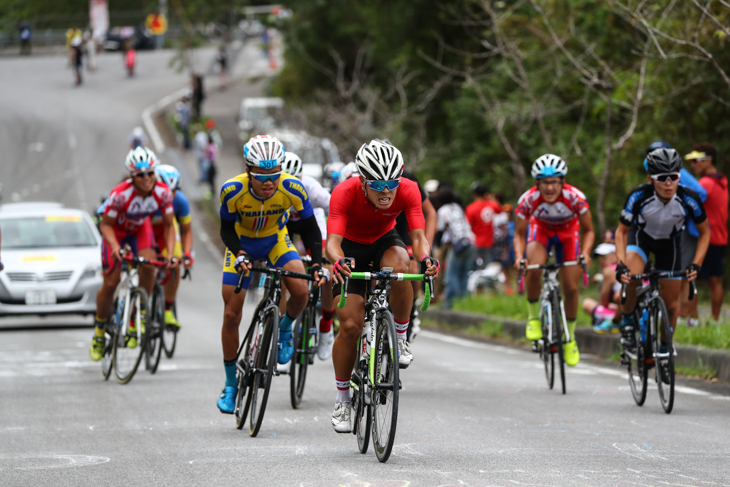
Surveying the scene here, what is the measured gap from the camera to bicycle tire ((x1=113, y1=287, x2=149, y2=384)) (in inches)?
452

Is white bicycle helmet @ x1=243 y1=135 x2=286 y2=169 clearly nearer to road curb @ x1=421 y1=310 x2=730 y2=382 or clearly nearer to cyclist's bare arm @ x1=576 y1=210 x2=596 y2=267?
cyclist's bare arm @ x1=576 y1=210 x2=596 y2=267

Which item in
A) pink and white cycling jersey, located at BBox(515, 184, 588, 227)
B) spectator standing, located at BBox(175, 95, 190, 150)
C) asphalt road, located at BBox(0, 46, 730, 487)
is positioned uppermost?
spectator standing, located at BBox(175, 95, 190, 150)

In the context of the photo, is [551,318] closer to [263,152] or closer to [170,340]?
[263,152]

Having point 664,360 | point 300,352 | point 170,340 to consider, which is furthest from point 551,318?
point 170,340

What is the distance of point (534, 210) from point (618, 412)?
267cm

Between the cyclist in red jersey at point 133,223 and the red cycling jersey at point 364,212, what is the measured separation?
3.99 metres

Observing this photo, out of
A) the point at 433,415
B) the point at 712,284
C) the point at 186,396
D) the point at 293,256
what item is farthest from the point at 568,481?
the point at 712,284

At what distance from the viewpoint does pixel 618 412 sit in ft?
31.2

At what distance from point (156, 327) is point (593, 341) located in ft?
18.7

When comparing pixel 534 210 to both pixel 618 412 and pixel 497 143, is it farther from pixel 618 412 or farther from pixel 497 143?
pixel 497 143

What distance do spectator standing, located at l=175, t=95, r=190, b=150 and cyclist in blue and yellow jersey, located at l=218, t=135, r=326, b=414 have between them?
3459 centimetres

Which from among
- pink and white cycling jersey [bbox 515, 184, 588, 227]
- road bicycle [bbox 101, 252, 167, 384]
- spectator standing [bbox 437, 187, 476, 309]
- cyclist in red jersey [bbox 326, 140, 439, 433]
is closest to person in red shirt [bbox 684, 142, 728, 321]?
pink and white cycling jersey [bbox 515, 184, 588, 227]

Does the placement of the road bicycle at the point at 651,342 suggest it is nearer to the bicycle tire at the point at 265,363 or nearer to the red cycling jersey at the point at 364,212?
the red cycling jersey at the point at 364,212

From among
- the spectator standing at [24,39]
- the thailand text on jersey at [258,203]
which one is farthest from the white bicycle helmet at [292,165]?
the spectator standing at [24,39]
